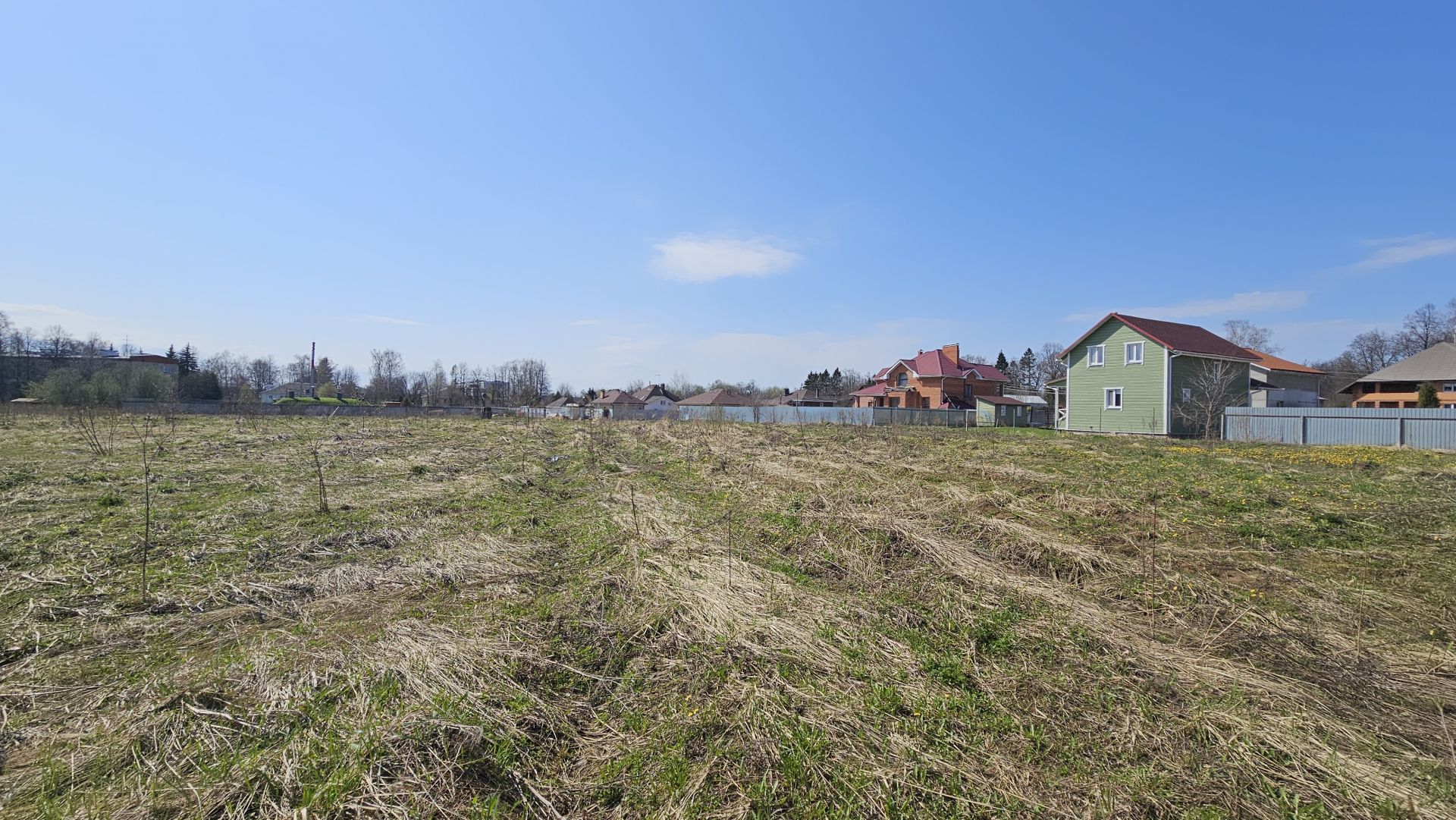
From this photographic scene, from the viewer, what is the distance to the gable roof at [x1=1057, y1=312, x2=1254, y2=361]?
1060 inches

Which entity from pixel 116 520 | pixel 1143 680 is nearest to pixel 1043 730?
pixel 1143 680

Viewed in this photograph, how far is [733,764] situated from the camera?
268 cm

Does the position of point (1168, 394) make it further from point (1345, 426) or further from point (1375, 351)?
point (1375, 351)

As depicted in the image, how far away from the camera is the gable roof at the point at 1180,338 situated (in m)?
26.9

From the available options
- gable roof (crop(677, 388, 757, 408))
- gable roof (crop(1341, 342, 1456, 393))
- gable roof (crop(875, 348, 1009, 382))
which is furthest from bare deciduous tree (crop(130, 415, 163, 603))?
gable roof (crop(1341, 342, 1456, 393))

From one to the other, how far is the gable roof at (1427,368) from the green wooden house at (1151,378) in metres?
17.3

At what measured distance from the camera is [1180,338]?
2816cm

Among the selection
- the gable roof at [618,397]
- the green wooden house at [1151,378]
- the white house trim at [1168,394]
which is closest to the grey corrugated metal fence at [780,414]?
the green wooden house at [1151,378]

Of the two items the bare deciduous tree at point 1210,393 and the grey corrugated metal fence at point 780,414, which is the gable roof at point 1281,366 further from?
the grey corrugated metal fence at point 780,414

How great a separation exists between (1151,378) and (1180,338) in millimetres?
3345

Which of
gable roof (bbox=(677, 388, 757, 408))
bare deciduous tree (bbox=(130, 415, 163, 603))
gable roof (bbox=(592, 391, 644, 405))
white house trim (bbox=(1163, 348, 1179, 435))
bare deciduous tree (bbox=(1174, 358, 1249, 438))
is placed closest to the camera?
bare deciduous tree (bbox=(130, 415, 163, 603))

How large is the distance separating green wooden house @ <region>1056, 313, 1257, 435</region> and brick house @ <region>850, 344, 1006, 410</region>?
47.5ft

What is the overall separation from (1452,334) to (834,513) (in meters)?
86.8

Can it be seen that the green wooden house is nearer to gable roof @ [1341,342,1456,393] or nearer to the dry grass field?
gable roof @ [1341,342,1456,393]
